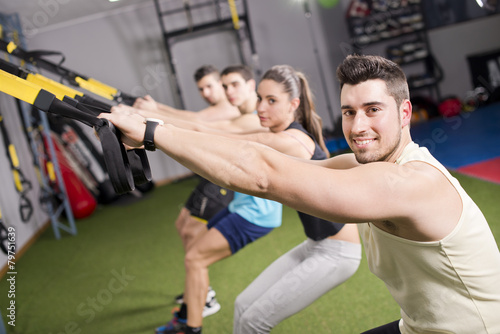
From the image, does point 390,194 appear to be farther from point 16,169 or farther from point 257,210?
point 16,169

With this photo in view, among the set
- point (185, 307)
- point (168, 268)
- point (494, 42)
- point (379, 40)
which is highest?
point (379, 40)

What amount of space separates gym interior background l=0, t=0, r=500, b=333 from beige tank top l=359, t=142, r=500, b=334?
6.69m

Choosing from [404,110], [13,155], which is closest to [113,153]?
[404,110]

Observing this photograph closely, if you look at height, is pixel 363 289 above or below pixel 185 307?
below

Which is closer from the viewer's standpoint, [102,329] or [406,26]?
[102,329]

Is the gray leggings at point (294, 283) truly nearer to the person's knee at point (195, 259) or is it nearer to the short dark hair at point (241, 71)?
the person's knee at point (195, 259)

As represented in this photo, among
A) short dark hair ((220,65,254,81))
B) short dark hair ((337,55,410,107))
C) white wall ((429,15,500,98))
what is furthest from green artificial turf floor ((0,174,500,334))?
white wall ((429,15,500,98))

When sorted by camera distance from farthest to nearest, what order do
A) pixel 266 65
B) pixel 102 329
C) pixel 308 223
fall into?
pixel 266 65 < pixel 102 329 < pixel 308 223

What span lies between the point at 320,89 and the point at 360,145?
8380 mm

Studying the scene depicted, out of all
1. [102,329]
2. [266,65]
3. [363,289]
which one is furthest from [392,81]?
[266,65]

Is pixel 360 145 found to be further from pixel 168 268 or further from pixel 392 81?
pixel 168 268

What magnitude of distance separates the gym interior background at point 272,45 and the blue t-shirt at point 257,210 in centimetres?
544

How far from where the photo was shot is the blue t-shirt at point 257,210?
2.62 meters

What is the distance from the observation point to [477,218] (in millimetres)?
1252
